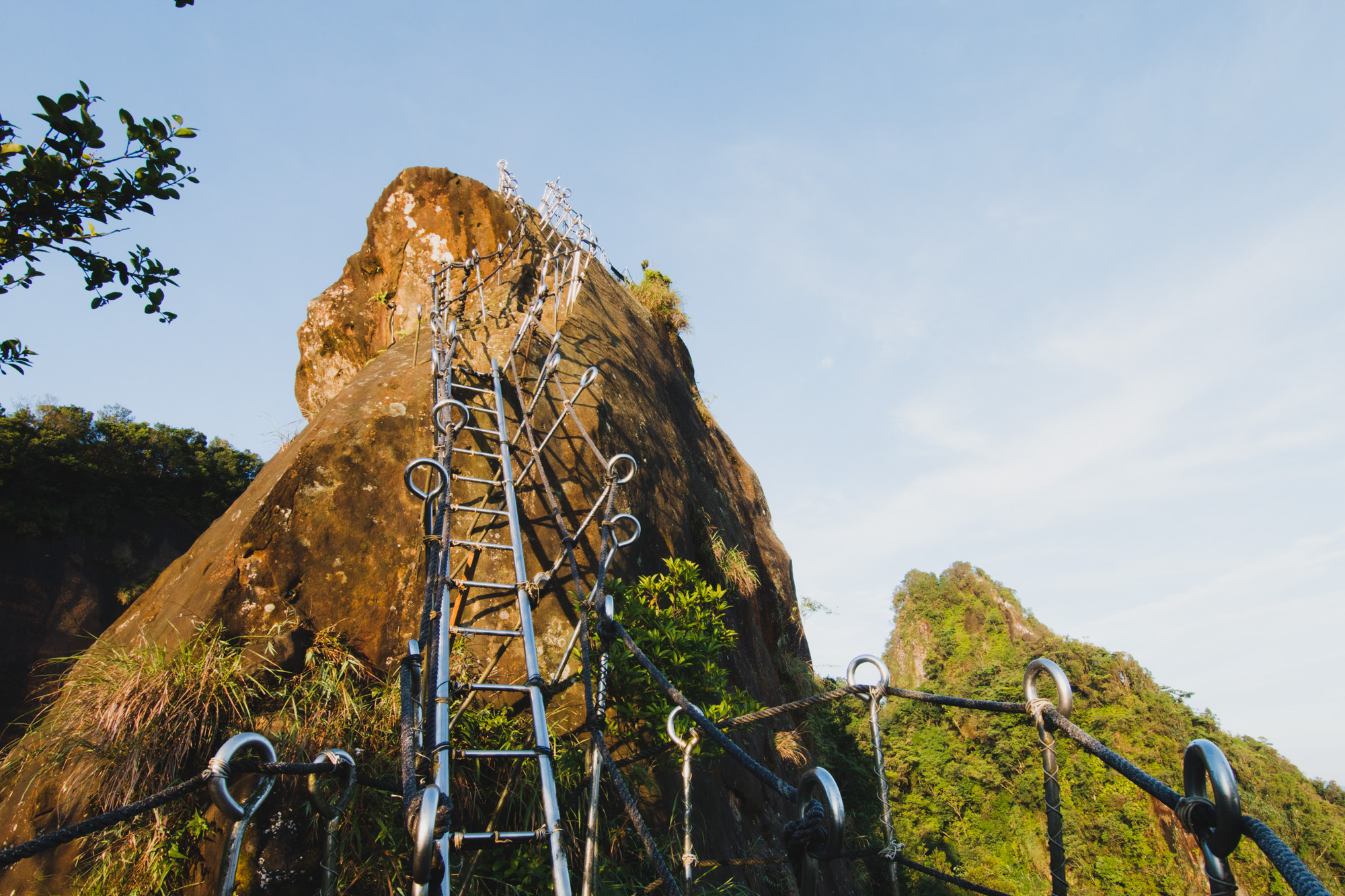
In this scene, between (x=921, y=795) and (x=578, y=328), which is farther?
(x=921, y=795)

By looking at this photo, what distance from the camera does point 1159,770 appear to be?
16.5 metres

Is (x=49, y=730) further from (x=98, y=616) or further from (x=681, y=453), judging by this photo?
(x=98, y=616)

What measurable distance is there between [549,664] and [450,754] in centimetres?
115

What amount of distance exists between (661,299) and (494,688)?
9.01 m

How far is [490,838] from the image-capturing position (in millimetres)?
2348

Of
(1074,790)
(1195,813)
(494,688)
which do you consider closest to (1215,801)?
(1195,813)

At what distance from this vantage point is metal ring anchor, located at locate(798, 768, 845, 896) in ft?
4.65

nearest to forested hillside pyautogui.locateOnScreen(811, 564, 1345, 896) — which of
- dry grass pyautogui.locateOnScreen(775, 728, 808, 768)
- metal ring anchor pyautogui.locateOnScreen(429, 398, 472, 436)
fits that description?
dry grass pyautogui.locateOnScreen(775, 728, 808, 768)

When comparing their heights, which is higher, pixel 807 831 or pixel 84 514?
pixel 84 514

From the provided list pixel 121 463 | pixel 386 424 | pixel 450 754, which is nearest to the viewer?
pixel 450 754

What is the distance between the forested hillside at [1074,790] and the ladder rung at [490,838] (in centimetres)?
977

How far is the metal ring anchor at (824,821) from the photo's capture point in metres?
1.42

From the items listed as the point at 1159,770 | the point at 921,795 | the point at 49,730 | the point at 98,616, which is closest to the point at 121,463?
the point at 98,616

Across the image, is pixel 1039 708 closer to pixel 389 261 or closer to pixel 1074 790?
pixel 389 261
